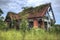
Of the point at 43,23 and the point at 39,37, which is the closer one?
the point at 39,37

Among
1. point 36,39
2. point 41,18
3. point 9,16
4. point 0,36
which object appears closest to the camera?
point 36,39

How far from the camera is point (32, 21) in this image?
36.0m

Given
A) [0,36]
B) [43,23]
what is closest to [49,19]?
[43,23]

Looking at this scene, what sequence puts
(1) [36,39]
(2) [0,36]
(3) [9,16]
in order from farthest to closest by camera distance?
(3) [9,16]
(2) [0,36]
(1) [36,39]

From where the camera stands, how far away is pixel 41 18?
34.9 metres

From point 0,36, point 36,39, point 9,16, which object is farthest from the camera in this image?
point 9,16

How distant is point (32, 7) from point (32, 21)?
248 centimetres

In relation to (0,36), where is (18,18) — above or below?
above

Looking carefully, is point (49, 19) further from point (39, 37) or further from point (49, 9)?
point (39, 37)

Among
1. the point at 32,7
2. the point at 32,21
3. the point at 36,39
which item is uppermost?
the point at 32,7

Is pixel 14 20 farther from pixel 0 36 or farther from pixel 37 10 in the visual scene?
pixel 0 36

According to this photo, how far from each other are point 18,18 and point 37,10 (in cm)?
354

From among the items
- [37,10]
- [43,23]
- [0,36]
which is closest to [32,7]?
[37,10]

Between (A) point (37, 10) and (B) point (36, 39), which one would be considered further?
(A) point (37, 10)
